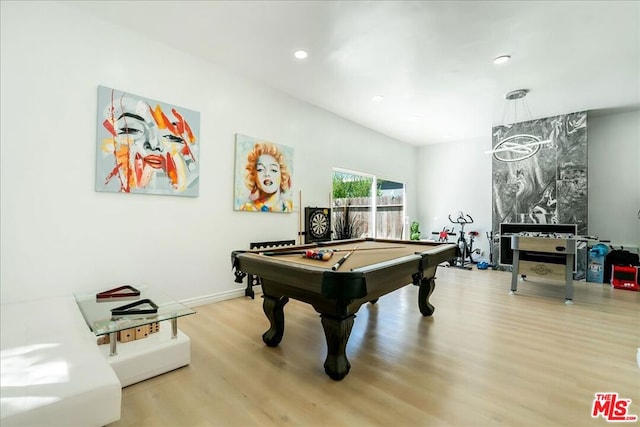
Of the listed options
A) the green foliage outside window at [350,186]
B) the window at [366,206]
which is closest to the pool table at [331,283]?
the green foliage outside window at [350,186]

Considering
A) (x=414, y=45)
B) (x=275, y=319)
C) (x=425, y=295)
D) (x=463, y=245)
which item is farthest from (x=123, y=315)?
(x=463, y=245)

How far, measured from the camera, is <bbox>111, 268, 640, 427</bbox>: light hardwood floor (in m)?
1.60

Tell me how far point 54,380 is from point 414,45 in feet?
13.1

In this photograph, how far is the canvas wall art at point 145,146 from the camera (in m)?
2.84

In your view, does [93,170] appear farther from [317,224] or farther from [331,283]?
[317,224]

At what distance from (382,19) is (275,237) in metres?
3.13

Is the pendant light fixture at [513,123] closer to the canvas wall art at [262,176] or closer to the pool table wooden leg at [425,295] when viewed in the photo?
the pool table wooden leg at [425,295]

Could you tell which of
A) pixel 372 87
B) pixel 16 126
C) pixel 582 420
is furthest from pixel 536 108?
pixel 16 126

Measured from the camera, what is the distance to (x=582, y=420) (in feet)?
5.15

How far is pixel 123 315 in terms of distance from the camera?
1980 millimetres

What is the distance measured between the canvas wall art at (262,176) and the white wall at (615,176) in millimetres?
5957

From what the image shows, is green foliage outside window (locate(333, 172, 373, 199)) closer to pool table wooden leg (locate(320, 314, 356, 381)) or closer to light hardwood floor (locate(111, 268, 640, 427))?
light hardwood floor (locate(111, 268, 640, 427))

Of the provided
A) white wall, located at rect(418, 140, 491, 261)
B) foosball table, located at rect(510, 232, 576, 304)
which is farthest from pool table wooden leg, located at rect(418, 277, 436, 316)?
white wall, located at rect(418, 140, 491, 261)

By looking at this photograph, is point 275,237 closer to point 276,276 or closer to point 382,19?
point 276,276
